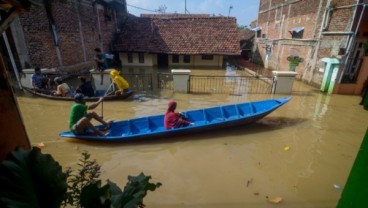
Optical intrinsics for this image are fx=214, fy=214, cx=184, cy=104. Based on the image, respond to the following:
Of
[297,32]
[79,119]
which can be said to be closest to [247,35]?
[297,32]

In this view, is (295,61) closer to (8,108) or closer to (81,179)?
(81,179)

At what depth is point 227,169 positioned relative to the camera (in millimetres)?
5188

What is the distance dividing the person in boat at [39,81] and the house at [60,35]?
1.38m

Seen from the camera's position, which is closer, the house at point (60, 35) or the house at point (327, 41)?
the house at point (60, 35)

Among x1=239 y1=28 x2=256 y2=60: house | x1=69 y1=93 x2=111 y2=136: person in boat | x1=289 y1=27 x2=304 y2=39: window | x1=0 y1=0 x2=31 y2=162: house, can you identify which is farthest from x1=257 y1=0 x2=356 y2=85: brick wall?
x1=0 y1=0 x2=31 y2=162: house

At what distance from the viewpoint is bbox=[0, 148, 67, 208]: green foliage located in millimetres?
1093

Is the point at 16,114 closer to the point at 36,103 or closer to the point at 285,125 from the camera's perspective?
the point at 285,125

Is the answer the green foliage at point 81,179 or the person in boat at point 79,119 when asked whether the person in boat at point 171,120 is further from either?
the green foliage at point 81,179

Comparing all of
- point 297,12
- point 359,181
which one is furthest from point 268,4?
point 359,181

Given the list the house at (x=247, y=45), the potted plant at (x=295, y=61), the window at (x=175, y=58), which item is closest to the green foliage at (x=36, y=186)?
the potted plant at (x=295, y=61)

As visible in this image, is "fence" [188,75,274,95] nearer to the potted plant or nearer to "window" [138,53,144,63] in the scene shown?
the potted plant

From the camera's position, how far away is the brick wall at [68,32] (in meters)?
10.9

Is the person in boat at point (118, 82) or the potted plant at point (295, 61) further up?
the potted plant at point (295, 61)

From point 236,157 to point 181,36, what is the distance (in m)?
16.5
